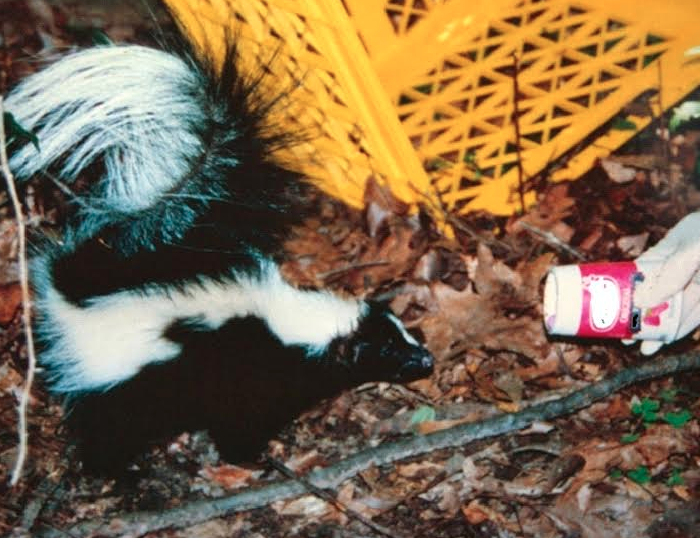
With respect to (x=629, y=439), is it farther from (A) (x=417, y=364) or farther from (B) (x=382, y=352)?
(B) (x=382, y=352)

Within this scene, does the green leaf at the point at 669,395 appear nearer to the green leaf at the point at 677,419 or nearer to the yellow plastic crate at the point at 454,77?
the green leaf at the point at 677,419

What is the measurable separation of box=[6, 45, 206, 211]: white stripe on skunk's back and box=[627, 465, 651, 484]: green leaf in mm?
2216

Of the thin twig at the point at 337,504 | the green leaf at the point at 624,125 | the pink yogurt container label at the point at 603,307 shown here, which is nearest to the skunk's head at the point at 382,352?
the thin twig at the point at 337,504

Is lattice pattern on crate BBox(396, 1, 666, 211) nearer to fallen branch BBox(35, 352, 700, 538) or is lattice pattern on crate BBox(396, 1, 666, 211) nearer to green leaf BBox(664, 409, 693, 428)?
fallen branch BBox(35, 352, 700, 538)

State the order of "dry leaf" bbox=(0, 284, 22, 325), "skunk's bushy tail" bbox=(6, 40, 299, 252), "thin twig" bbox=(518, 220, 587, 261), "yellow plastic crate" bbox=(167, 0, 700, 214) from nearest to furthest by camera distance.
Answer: "skunk's bushy tail" bbox=(6, 40, 299, 252), "yellow plastic crate" bbox=(167, 0, 700, 214), "dry leaf" bbox=(0, 284, 22, 325), "thin twig" bbox=(518, 220, 587, 261)

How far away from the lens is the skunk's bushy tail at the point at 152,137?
275 centimetres

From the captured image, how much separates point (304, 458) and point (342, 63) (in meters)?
1.74

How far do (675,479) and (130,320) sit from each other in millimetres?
2312

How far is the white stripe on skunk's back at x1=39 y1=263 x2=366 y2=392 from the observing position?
3.07 metres

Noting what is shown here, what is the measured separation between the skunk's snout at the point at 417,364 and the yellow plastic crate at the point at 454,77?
80 centimetres

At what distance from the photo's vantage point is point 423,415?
329 centimetres

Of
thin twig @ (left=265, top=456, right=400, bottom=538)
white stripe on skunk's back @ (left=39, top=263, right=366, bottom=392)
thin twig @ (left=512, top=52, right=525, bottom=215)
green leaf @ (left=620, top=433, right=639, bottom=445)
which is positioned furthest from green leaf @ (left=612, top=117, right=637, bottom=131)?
thin twig @ (left=265, top=456, right=400, bottom=538)

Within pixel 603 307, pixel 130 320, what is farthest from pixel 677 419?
pixel 130 320

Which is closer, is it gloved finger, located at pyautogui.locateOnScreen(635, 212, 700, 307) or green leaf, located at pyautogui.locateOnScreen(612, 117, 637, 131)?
gloved finger, located at pyautogui.locateOnScreen(635, 212, 700, 307)
